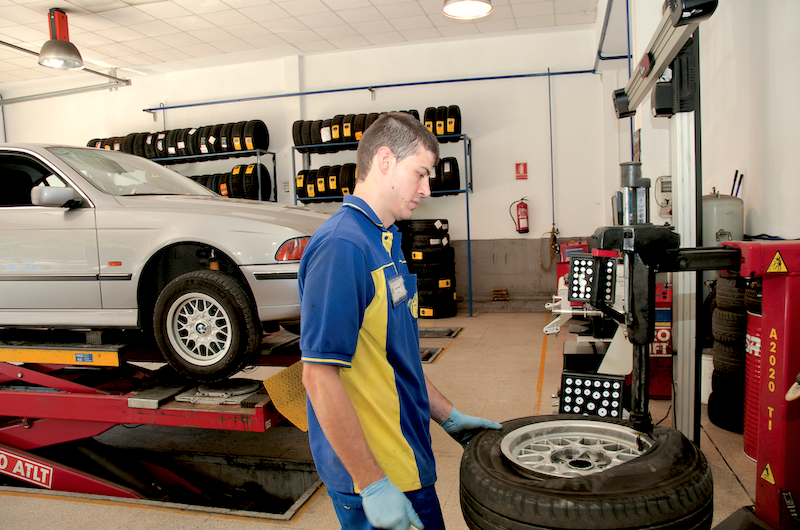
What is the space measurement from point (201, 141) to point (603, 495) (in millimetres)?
8803

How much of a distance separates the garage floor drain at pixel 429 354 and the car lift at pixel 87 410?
2.13 meters

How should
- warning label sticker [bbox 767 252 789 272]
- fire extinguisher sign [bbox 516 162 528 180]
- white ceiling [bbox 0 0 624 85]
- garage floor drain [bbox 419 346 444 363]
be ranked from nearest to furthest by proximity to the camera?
warning label sticker [bbox 767 252 789 272] < garage floor drain [bbox 419 346 444 363] < white ceiling [bbox 0 0 624 85] < fire extinguisher sign [bbox 516 162 528 180]

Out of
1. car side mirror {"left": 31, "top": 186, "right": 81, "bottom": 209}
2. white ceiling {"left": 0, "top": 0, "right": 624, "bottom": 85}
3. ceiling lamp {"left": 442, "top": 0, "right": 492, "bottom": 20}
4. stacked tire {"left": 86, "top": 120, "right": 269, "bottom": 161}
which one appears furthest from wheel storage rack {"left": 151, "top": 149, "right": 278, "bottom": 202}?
car side mirror {"left": 31, "top": 186, "right": 81, "bottom": 209}

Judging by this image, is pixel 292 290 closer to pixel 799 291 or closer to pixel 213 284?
pixel 213 284

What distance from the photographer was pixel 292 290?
9.70 feet

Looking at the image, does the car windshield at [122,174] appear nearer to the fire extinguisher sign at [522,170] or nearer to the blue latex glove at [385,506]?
the blue latex glove at [385,506]

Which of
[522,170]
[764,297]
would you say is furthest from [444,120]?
[764,297]

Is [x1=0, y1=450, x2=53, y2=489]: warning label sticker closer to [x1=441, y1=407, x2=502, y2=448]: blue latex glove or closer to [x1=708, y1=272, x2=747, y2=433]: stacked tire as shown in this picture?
[x1=441, y1=407, x2=502, y2=448]: blue latex glove

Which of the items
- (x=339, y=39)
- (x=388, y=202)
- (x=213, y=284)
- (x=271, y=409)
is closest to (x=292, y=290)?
(x=213, y=284)

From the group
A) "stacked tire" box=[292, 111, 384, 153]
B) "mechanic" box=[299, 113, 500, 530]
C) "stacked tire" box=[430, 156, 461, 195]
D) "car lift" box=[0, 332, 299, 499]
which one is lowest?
"car lift" box=[0, 332, 299, 499]

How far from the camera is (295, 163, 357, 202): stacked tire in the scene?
7926mm

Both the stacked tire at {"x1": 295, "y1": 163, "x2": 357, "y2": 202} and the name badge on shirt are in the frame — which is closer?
the name badge on shirt

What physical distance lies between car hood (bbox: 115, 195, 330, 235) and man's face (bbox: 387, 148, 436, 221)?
1.76 meters

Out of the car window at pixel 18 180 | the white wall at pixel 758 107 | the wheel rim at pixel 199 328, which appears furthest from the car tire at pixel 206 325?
the white wall at pixel 758 107
